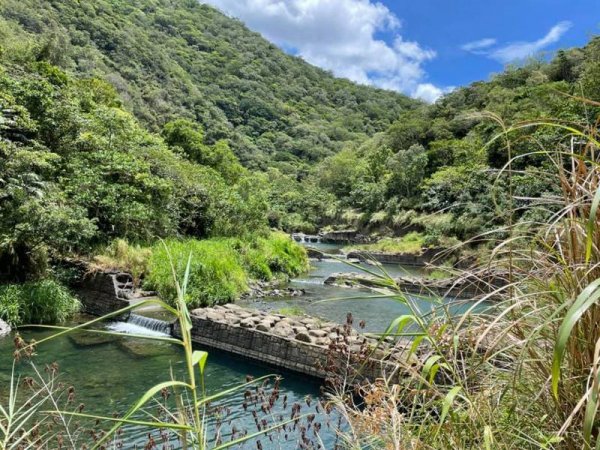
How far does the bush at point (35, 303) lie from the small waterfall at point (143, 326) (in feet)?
3.81

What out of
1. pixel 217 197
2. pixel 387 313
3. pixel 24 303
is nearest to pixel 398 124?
pixel 217 197

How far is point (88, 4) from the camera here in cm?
5066

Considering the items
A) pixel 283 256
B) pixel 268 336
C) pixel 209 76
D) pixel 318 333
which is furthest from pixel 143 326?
pixel 209 76

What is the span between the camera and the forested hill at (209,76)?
1574 inches

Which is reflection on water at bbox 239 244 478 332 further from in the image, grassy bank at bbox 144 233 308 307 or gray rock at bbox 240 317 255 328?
gray rock at bbox 240 317 255 328

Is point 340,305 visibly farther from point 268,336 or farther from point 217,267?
point 268,336

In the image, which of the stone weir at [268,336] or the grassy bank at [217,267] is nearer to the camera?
the stone weir at [268,336]

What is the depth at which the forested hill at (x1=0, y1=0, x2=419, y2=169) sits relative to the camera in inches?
1574

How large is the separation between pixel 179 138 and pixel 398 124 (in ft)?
81.9

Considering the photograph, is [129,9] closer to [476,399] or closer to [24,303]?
[24,303]

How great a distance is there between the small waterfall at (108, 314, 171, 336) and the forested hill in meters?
18.2

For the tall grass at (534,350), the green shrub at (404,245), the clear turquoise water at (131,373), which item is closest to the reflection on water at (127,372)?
the clear turquoise water at (131,373)

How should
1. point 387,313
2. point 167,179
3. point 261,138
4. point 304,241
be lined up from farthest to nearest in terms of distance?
point 261,138 → point 304,241 → point 167,179 → point 387,313

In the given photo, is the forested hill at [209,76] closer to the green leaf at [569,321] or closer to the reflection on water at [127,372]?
the reflection on water at [127,372]
